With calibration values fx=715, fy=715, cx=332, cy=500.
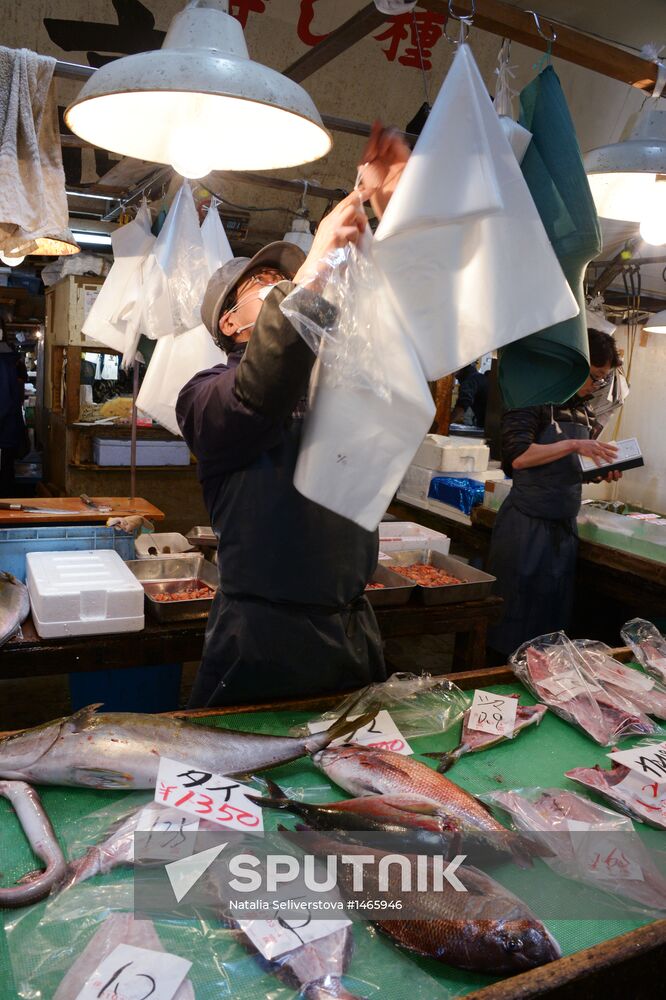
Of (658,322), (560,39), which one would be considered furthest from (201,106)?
(658,322)

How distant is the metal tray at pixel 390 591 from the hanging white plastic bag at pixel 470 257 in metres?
2.25

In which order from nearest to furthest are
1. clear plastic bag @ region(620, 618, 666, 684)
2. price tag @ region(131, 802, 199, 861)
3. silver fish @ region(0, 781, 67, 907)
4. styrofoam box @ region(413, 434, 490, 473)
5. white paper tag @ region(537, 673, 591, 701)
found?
silver fish @ region(0, 781, 67, 907)
price tag @ region(131, 802, 199, 861)
white paper tag @ region(537, 673, 591, 701)
clear plastic bag @ region(620, 618, 666, 684)
styrofoam box @ region(413, 434, 490, 473)

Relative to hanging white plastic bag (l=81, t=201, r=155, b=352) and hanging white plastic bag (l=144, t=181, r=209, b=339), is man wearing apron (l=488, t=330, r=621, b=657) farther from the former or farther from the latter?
hanging white plastic bag (l=81, t=201, r=155, b=352)

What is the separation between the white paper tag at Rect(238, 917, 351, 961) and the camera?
1253 mm

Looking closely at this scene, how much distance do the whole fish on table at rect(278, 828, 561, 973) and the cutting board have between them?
13.7 ft

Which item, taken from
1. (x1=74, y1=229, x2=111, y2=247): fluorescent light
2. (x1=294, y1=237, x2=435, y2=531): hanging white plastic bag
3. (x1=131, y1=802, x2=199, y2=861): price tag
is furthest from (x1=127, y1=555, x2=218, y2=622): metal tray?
(x1=74, y1=229, x2=111, y2=247): fluorescent light

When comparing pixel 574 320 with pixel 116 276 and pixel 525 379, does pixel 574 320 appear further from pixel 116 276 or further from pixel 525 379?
pixel 116 276

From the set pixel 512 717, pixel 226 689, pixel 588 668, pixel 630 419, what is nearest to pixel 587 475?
pixel 588 668

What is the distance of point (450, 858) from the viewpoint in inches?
59.1

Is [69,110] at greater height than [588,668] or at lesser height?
greater

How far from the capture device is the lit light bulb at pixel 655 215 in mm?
3070

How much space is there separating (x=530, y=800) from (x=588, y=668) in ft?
3.23

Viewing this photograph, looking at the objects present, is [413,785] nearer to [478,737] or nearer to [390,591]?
[478,737]

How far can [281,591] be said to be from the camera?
7.47 ft
